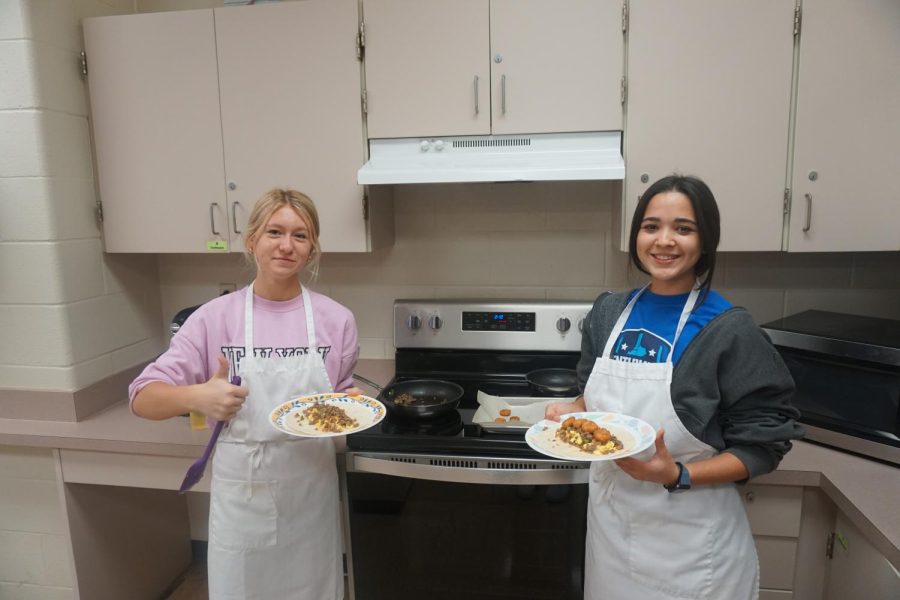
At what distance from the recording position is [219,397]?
1.17 meters

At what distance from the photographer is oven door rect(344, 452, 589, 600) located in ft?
4.75

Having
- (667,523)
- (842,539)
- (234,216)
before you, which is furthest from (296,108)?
(842,539)

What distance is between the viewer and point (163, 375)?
1.24 metres

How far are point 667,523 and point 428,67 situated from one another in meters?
1.41

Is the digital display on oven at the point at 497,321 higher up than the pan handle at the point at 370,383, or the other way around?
the digital display on oven at the point at 497,321

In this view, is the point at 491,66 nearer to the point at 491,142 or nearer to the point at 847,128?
the point at 491,142

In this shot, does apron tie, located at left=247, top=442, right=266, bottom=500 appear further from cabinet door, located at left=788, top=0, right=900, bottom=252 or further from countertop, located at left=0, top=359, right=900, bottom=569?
cabinet door, located at left=788, top=0, right=900, bottom=252

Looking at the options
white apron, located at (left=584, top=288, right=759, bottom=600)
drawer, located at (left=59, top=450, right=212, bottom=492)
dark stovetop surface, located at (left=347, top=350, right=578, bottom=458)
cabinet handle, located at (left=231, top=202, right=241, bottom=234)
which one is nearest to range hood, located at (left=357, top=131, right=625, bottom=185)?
cabinet handle, located at (left=231, top=202, right=241, bottom=234)

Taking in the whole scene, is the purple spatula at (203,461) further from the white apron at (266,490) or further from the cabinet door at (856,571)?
the cabinet door at (856,571)

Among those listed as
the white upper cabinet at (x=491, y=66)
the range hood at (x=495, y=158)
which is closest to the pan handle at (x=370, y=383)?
the range hood at (x=495, y=158)

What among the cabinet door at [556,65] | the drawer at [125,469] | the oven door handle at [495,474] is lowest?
the drawer at [125,469]

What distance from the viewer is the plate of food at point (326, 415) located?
1167 millimetres

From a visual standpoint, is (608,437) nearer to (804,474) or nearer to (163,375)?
(804,474)

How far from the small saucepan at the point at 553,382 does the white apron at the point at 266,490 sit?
0.70 m
